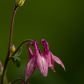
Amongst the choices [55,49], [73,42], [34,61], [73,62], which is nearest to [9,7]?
[55,49]

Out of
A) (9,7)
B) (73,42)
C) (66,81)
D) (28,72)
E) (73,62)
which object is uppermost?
(9,7)

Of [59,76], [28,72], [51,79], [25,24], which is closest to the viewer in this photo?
[28,72]

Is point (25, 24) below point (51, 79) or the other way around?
the other way around

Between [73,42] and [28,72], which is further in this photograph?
[73,42]

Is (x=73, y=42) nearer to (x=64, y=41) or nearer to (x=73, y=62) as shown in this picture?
(x=64, y=41)

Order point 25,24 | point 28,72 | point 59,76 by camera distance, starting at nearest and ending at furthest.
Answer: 1. point 28,72
2. point 59,76
3. point 25,24

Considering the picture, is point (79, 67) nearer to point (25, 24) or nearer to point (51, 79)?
point (51, 79)

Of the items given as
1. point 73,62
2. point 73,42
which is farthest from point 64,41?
point 73,62
